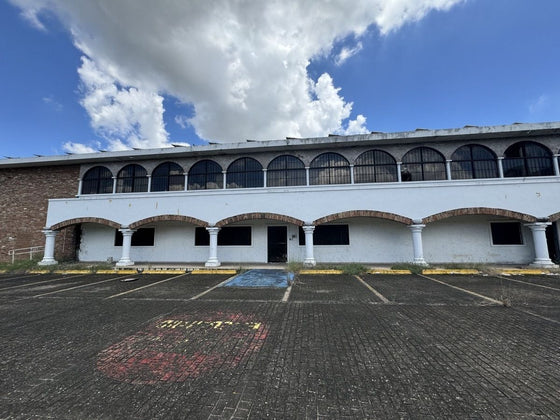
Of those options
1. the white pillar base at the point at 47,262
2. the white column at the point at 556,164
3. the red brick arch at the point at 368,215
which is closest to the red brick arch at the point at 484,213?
the red brick arch at the point at 368,215

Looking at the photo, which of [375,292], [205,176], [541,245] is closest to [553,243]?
[541,245]

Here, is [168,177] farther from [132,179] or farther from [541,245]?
[541,245]

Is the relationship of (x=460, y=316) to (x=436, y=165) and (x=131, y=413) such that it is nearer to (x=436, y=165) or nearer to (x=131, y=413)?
(x=131, y=413)

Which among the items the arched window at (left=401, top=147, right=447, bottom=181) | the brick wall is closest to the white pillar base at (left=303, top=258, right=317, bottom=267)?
the arched window at (left=401, top=147, right=447, bottom=181)

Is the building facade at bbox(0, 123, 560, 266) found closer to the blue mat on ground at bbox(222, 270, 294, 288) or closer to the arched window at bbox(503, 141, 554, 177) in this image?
the arched window at bbox(503, 141, 554, 177)

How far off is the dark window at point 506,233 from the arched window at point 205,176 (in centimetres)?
1623

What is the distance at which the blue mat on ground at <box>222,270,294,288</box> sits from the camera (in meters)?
8.99

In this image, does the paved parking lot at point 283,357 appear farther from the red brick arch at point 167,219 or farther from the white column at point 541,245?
the red brick arch at point 167,219

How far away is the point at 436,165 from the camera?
1491 cm

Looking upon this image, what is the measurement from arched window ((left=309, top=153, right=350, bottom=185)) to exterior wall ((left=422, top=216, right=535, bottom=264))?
18.6 feet

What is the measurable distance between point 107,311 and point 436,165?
1713 centimetres

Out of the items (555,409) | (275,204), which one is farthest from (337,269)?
(555,409)

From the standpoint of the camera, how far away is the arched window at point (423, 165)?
14.9 m

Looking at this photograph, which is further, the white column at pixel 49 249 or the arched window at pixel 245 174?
the arched window at pixel 245 174
